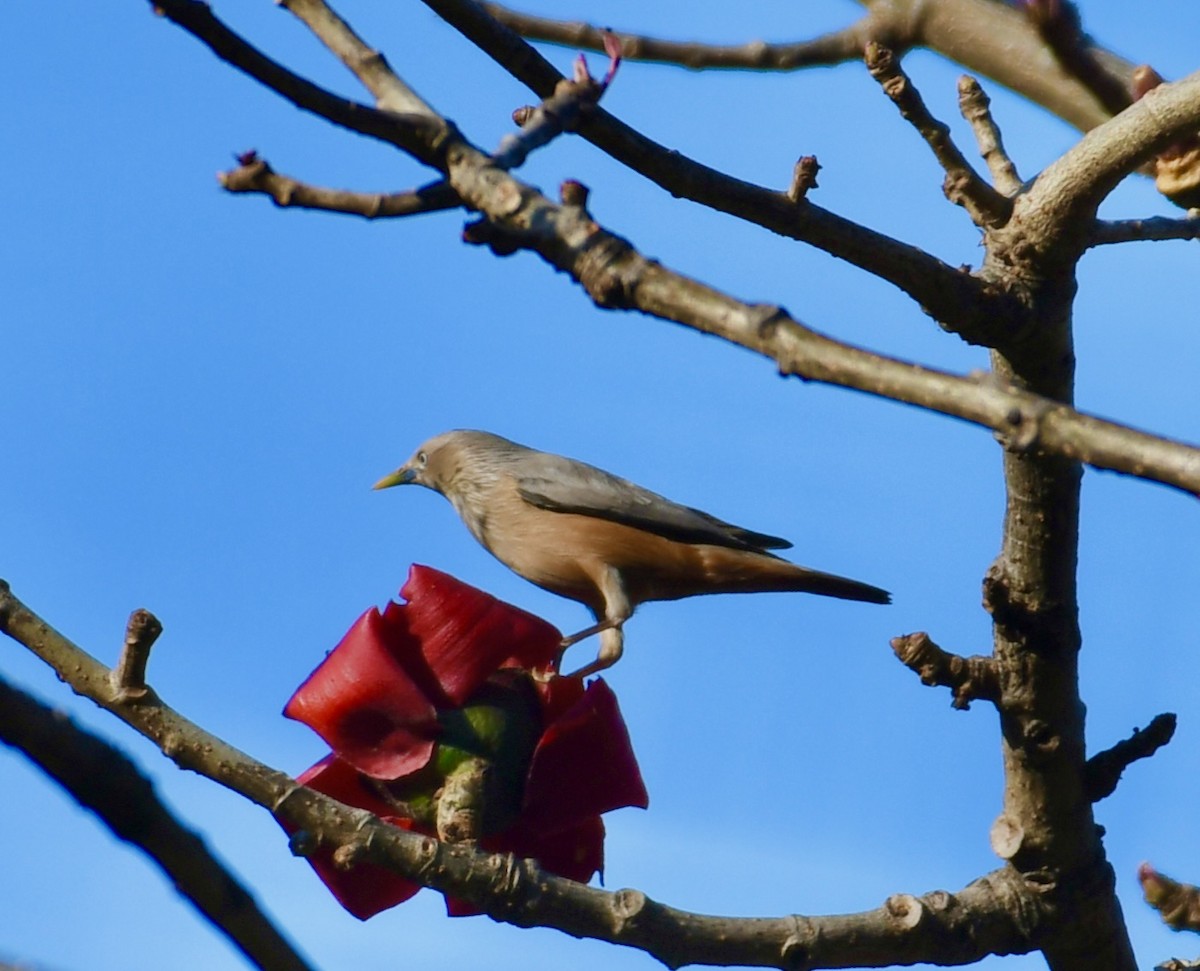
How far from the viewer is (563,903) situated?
2.82 meters

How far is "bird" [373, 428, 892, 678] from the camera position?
629 centimetres

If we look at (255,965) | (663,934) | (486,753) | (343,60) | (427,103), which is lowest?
(255,965)

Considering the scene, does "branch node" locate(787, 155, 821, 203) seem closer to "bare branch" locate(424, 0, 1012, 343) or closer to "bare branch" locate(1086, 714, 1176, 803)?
"bare branch" locate(424, 0, 1012, 343)

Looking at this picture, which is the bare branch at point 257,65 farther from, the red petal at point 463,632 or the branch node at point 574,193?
the red petal at point 463,632

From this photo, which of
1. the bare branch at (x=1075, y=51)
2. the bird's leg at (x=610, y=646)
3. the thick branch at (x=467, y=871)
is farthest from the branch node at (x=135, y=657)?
the bird's leg at (x=610, y=646)

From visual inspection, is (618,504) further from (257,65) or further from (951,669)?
(257,65)

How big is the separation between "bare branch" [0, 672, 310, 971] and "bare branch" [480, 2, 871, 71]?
8.72ft

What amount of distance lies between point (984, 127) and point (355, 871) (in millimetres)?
2395

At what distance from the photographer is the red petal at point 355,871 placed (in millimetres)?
2960

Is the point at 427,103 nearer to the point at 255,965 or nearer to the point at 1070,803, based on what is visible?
the point at 255,965

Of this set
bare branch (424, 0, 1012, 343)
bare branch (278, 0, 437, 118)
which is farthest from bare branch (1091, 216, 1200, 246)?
bare branch (278, 0, 437, 118)

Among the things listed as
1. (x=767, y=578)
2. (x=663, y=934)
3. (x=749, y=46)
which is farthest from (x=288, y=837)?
(x=767, y=578)

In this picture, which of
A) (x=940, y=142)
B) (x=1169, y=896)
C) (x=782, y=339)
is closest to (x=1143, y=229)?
(x=940, y=142)

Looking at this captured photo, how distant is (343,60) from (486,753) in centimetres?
143
